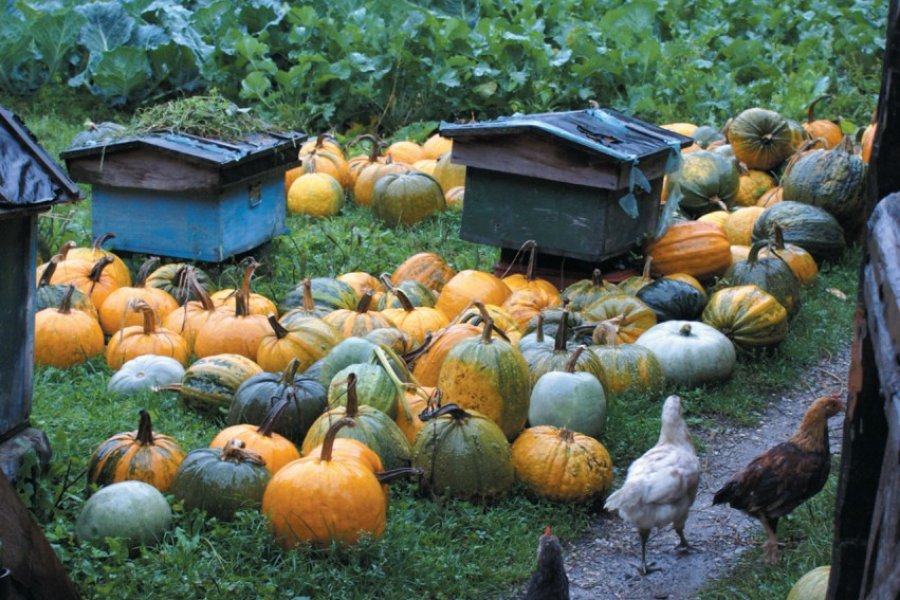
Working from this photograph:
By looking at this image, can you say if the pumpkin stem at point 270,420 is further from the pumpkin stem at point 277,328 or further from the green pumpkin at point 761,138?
the green pumpkin at point 761,138

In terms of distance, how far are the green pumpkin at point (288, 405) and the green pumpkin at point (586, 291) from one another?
201 cm

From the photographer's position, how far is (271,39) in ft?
41.9

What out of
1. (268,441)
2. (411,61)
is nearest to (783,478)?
(268,441)

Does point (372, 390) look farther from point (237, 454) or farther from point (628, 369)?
point (628, 369)

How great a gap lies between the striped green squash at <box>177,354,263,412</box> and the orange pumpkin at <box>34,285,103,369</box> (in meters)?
0.81

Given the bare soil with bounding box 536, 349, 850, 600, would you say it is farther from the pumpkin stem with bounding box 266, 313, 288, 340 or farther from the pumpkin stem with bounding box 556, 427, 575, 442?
the pumpkin stem with bounding box 266, 313, 288, 340

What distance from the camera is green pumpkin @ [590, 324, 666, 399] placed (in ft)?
20.3

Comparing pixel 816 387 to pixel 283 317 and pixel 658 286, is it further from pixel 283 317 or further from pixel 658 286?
pixel 283 317

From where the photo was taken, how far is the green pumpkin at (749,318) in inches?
271

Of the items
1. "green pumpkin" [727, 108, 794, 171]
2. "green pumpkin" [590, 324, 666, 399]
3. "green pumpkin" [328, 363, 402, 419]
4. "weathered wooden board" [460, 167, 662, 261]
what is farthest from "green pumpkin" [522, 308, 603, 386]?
"green pumpkin" [727, 108, 794, 171]

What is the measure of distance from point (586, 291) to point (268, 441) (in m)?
2.68

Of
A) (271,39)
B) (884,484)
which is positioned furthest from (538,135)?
(271,39)

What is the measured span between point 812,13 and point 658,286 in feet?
27.7

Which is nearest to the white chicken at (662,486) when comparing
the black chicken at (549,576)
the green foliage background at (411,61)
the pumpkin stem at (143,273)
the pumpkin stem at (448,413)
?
the pumpkin stem at (448,413)
